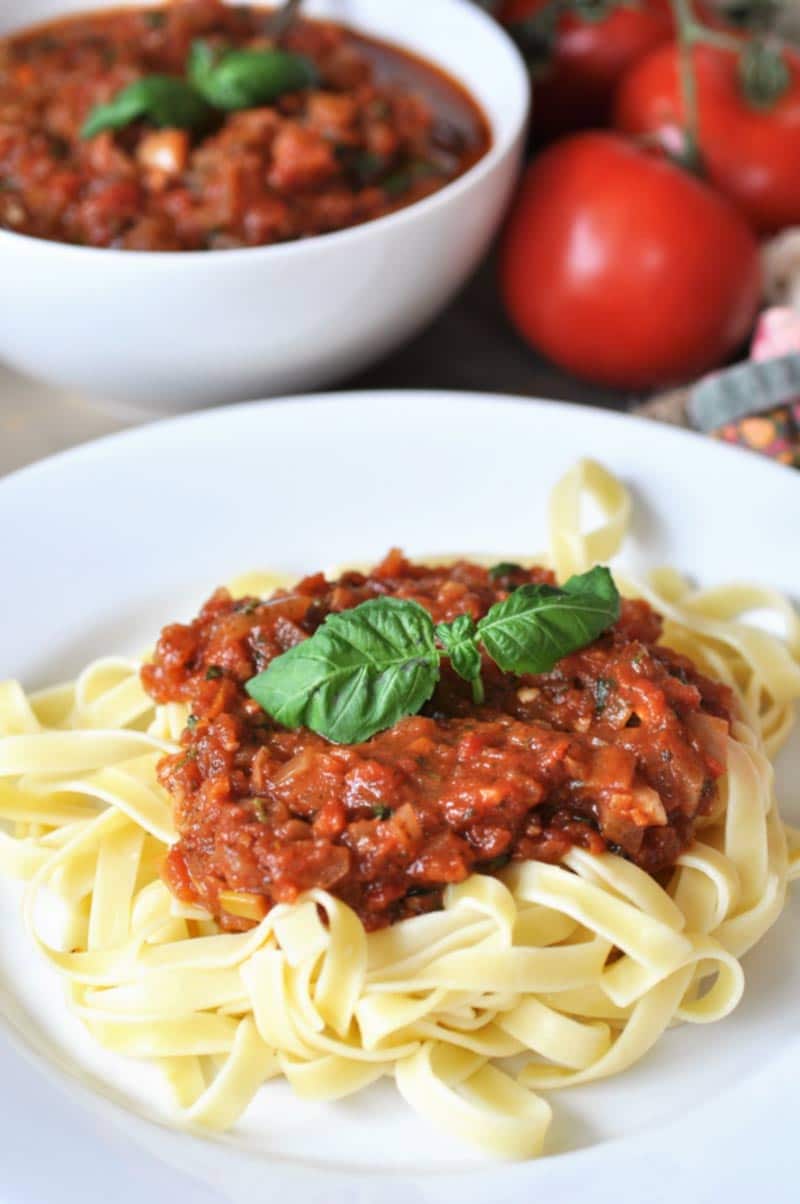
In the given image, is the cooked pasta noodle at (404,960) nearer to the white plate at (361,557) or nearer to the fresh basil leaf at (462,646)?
the white plate at (361,557)

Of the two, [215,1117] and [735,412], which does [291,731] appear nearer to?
[215,1117]

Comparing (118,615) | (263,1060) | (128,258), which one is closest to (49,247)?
(128,258)

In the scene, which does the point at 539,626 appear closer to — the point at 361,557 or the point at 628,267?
the point at 361,557

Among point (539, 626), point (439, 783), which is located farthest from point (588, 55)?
point (439, 783)

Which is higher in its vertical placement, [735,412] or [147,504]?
[147,504]

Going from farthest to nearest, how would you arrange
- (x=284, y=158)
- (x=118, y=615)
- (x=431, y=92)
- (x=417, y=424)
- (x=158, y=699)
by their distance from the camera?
1. (x=431, y=92)
2. (x=284, y=158)
3. (x=417, y=424)
4. (x=118, y=615)
5. (x=158, y=699)

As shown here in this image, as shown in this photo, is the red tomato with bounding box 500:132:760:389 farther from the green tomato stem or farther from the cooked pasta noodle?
the cooked pasta noodle
